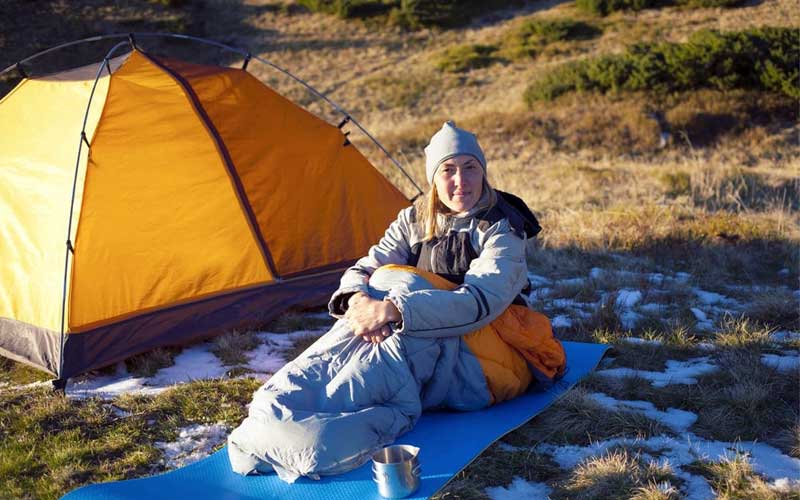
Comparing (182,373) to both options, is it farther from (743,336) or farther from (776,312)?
(776,312)

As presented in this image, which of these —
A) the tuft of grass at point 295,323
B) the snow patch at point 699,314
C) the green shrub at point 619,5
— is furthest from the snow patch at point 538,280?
the green shrub at point 619,5

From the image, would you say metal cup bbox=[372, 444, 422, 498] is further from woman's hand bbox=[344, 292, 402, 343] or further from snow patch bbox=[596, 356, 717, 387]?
snow patch bbox=[596, 356, 717, 387]

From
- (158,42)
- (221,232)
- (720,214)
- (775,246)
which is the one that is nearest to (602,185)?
(720,214)

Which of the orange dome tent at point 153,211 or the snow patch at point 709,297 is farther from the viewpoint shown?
the snow patch at point 709,297

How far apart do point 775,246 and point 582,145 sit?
6.89m

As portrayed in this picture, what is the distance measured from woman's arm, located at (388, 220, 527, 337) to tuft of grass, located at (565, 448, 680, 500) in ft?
2.53

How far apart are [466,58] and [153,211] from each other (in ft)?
51.5

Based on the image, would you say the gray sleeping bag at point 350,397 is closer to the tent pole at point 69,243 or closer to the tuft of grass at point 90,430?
the tuft of grass at point 90,430

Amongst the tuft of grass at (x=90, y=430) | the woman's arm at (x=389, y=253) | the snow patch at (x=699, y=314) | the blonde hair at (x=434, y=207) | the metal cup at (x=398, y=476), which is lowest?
the snow patch at (x=699, y=314)

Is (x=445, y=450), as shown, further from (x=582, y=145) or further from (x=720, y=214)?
(x=582, y=145)

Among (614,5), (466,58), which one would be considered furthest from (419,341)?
(614,5)

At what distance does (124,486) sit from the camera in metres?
3.18

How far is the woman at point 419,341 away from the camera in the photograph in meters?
3.14

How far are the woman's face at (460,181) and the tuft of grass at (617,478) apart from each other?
Result: 131cm
